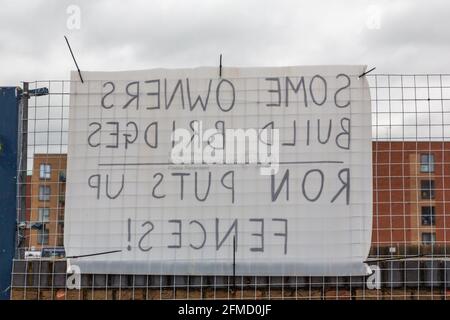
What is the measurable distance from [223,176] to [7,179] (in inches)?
107

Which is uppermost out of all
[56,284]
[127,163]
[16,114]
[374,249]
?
[16,114]

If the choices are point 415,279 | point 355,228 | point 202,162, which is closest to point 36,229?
point 202,162

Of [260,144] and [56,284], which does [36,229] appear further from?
[260,144]

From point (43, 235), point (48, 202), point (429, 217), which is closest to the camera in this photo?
point (429, 217)

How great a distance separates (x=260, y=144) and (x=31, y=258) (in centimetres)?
321

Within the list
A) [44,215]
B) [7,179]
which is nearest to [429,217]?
[44,215]

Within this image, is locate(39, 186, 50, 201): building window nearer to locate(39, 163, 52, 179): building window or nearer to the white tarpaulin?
locate(39, 163, 52, 179): building window

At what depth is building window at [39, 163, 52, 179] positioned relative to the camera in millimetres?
7443

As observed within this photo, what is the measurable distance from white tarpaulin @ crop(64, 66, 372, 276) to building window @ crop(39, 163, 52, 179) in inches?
10.1

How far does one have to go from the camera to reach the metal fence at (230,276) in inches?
290

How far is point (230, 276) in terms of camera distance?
739 cm

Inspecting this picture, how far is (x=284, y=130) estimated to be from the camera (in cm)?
738

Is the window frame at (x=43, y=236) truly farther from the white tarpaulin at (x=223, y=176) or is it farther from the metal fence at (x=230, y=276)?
the white tarpaulin at (x=223, y=176)

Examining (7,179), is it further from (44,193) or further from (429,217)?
(429,217)
